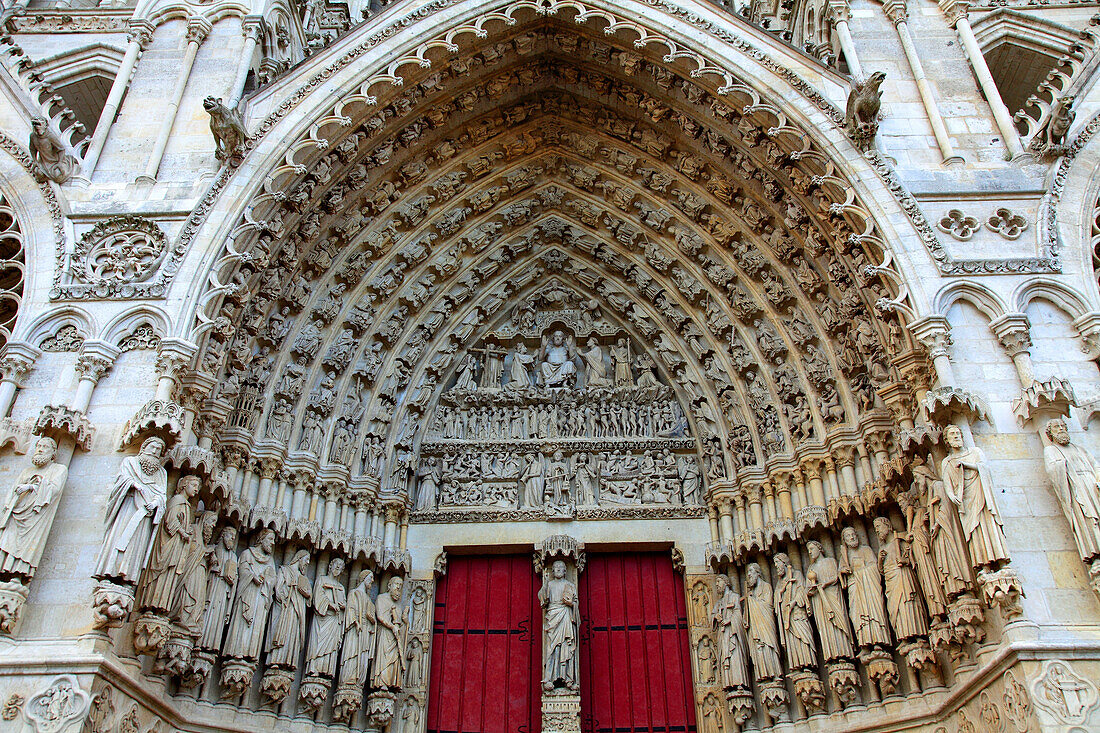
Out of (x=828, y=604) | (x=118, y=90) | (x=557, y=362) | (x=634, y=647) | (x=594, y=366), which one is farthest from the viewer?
(x=557, y=362)

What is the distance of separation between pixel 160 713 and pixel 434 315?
181 inches

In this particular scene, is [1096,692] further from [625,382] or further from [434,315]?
[434,315]

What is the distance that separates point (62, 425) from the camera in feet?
18.6

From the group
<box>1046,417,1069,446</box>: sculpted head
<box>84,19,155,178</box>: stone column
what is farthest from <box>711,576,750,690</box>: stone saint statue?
<box>84,19,155,178</box>: stone column

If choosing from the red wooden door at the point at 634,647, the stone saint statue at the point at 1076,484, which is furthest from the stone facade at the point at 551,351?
the red wooden door at the point at 634,647

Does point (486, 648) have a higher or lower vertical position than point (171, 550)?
lower

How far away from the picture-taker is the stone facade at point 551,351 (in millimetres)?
5523

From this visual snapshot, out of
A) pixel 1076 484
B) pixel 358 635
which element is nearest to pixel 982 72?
pixel 1076 484

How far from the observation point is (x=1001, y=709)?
5121 mm

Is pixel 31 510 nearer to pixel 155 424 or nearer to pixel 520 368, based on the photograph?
pixel 155 424

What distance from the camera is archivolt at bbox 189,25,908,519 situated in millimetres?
7281

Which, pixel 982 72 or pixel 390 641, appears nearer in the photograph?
pixel 390 641

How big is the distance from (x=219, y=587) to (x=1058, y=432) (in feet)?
20.2

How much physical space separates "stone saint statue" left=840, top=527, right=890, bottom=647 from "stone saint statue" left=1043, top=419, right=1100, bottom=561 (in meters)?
1.51
